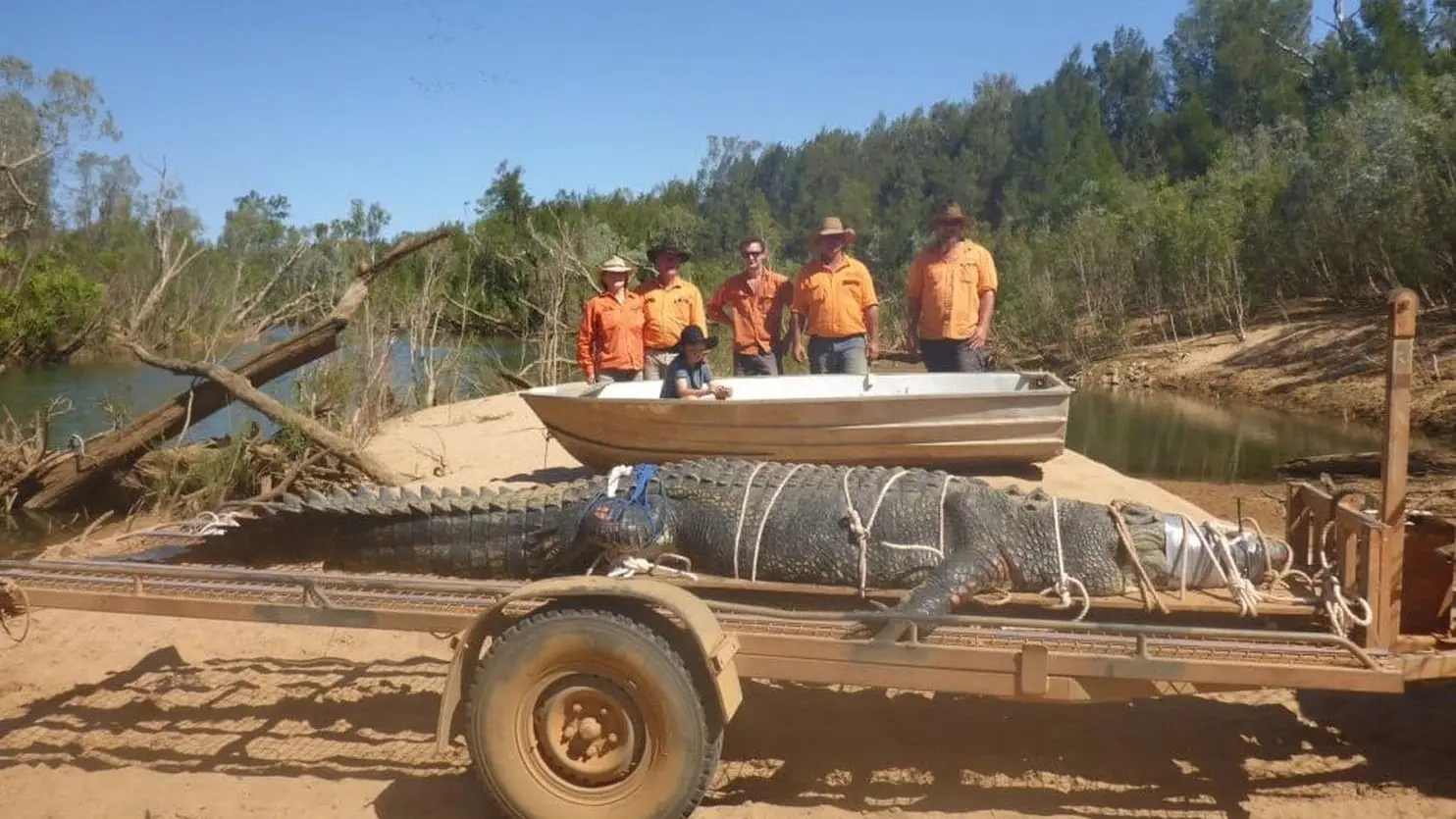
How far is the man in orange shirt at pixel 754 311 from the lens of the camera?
806cm

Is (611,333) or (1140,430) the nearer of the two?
(611,333)

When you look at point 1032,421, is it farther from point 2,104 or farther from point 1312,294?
point 2,104

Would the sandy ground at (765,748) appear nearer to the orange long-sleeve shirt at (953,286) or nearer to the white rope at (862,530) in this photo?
the white rope at (862,530)

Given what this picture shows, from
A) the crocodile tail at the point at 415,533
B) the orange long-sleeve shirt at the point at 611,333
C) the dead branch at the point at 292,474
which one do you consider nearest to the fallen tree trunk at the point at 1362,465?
the orange long-sleeve shirt at the point at 611,333

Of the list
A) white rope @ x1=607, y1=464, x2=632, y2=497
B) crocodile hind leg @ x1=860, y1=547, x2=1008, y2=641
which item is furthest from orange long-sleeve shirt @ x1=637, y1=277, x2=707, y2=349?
crocodile hind leg @ x1=860, y1=547, x2=1008, y2=641

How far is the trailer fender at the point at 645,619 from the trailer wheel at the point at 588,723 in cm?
4

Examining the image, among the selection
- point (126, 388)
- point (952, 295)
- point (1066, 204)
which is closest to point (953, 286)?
point (952, 295)

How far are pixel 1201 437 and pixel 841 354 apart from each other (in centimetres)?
813

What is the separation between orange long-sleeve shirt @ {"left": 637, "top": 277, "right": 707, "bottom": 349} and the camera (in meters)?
7.98

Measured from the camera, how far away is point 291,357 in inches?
302

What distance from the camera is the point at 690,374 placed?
22.7 ft

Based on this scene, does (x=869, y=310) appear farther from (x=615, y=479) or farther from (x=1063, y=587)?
(x=1063, y=587)

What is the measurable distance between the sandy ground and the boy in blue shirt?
8.15ft

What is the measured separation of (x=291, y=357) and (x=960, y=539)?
547cm
